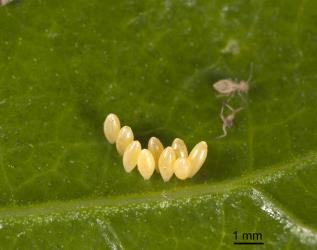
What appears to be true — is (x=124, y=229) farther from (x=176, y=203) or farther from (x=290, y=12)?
(x=290, y=12)

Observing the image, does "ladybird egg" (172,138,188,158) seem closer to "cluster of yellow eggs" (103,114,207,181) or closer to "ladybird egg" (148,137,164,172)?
"cluster of yellow eggs" (103,114,207,181)

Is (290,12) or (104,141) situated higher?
(290,12)

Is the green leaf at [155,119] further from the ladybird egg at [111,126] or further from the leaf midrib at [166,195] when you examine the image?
the ladybird egg at [111,126]

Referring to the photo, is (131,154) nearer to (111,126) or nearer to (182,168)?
(111,126)

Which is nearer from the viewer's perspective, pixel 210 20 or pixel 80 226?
pixel 80 226

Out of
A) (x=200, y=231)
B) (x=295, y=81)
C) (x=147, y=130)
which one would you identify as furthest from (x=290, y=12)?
(x=200, y=231)

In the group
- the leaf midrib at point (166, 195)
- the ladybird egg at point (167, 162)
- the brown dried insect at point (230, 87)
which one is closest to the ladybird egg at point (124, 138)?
the ladybird egg at point (167, 162)

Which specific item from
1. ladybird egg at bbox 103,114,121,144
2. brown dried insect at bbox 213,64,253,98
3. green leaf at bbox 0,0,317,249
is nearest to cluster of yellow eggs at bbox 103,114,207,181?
ladybird egg at bbox 103,114,121,144
